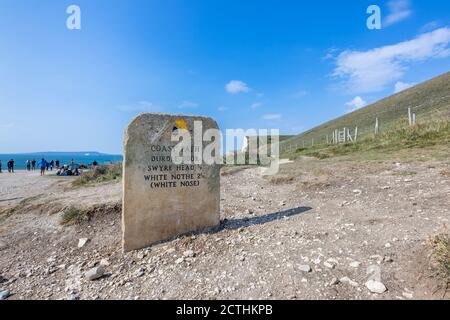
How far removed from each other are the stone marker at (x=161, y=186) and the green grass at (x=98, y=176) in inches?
387

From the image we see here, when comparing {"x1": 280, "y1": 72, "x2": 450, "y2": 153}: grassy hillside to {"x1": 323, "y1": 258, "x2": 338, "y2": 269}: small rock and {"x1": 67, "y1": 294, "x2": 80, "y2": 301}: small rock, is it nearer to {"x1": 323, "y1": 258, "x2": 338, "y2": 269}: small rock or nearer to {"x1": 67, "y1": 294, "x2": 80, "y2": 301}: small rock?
{"x1": 323, "y1": 258, "x2": 338, "y2": 269}: small rock

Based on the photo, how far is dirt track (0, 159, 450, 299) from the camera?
3.49 m

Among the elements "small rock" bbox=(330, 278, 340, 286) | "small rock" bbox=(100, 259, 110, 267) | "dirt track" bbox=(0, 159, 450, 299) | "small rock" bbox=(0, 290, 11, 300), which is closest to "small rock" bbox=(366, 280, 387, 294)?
"dirt track" bbox=(0, 159, 450, 299)

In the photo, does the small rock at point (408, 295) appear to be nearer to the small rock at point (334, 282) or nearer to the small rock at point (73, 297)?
the small rock at point (334, 282)

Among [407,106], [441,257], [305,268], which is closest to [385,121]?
[407,106]

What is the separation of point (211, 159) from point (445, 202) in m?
4.75

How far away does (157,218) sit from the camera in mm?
5277

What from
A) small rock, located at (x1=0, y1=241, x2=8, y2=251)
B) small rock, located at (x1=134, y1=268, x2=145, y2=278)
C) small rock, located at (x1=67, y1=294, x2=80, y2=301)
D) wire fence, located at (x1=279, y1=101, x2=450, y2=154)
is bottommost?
small rock, located at (x1=0, y1=241, x2=8, y2=251)

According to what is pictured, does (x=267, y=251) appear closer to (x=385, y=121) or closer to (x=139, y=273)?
(x=139, y=273)

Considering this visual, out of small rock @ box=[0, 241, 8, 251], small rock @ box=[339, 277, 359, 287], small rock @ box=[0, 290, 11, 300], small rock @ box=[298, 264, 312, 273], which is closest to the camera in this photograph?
small rock @ box=[339, 277, 359, 287]

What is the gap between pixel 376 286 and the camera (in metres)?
3.24

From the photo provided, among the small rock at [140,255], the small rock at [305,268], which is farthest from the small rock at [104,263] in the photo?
the small rock at [305,268]

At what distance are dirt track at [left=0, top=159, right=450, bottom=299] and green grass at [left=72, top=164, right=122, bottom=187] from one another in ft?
23.9
